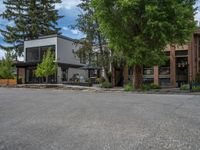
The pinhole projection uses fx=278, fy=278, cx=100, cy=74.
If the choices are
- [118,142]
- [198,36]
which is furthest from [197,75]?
[118,142]

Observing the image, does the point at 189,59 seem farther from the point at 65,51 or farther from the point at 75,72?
the point at 75,72

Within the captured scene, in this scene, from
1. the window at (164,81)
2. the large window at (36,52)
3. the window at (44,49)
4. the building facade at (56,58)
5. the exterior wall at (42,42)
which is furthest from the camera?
the large window at (36,52)

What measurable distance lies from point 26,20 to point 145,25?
4101 centimetres

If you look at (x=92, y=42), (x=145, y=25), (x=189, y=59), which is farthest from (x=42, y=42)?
(x=145, y=25)

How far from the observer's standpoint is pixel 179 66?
30.1 m

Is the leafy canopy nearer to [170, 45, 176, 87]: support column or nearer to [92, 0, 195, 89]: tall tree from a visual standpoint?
[92, 0, 195, 89]: tall tree

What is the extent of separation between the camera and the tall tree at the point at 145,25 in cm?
2191

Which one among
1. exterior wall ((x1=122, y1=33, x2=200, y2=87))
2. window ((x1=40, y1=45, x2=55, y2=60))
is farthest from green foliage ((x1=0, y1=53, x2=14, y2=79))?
exterior wall ((x1=122, y1=33, x2=200, y2=87))

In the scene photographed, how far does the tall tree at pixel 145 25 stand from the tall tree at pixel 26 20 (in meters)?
36.2

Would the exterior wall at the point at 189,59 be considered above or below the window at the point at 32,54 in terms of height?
below

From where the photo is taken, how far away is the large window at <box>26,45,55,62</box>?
42.7 meters

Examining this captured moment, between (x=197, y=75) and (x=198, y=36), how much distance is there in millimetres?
5620

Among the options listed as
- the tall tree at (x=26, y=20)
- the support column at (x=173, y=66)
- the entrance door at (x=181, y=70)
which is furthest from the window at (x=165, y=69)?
the tall tree at (x=26, y=20)

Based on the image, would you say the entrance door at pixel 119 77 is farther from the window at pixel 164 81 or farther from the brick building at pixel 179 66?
the window at pixel 164 81
